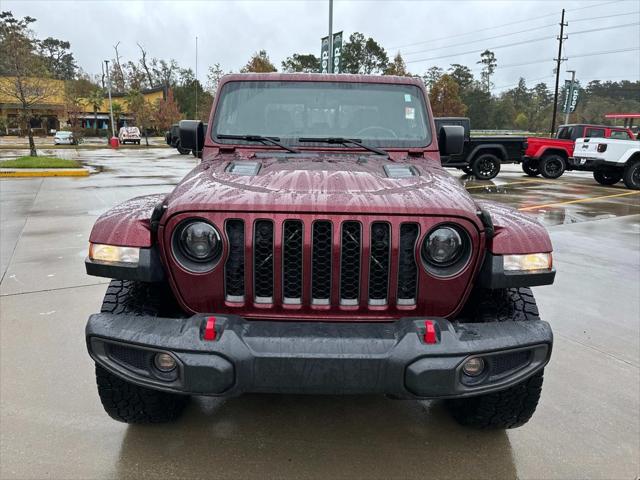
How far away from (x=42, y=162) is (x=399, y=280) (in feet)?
58.9

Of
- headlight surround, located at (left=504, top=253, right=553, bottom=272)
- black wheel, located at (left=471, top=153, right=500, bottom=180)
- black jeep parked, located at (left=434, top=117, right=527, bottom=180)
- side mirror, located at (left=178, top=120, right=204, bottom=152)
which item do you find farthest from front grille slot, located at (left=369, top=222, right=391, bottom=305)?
black wheel, located at (left=471, top=153, right=500, bottom=180)

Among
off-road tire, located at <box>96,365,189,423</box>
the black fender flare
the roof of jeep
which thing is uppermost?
the roof of jeep

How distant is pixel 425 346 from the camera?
6.27ft

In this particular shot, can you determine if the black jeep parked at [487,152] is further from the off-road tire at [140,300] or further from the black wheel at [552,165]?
the off-road tire at [140,300]

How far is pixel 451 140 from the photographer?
3416 millimetres

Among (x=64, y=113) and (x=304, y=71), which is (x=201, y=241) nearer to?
(x=304, y=71)

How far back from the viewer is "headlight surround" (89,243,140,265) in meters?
2.18

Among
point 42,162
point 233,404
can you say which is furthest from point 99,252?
point 42,162

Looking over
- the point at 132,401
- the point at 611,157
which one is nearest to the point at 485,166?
the point at 611,157

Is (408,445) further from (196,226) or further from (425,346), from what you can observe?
(196,226)

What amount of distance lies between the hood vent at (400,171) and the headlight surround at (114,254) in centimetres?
125

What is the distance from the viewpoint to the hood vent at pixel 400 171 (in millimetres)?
2557

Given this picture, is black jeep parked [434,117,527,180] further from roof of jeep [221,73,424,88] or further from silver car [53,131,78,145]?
silver car [53,131,78,145]

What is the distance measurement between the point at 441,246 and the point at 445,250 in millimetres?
25
